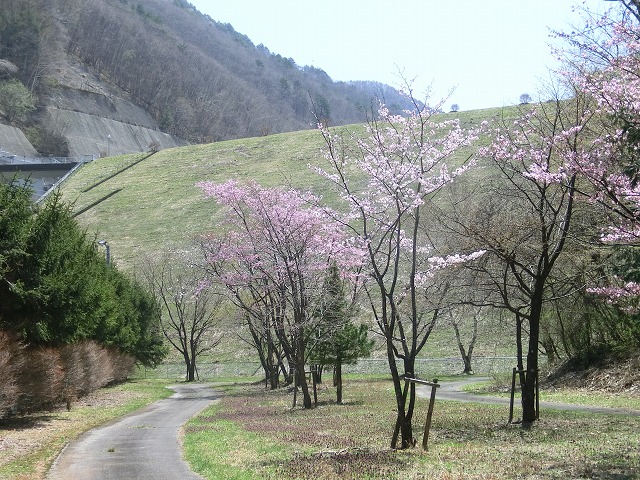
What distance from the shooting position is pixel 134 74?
163375 mm

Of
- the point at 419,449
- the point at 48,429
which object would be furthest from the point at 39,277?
the point at 419,449

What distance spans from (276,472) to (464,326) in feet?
117

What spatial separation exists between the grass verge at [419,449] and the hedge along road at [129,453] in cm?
47

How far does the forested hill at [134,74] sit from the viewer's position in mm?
129500

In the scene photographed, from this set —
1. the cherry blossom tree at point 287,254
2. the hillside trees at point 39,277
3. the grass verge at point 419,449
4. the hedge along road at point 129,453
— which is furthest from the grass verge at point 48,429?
the cherry blossom tree at point 287,254

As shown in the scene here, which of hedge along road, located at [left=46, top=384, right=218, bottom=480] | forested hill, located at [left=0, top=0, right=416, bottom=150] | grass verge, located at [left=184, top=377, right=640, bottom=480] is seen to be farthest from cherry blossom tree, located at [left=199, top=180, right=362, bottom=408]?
forested hill, located at [left=0, top=0, right=416, bottom=150]

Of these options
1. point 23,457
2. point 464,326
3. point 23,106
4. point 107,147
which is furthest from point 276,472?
point 107,147

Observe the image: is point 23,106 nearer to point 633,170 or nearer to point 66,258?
point 66,258

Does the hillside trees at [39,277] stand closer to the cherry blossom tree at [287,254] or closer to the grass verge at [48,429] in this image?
the grass verge at [48,429]

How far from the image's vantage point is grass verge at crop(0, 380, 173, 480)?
11672 millimetres

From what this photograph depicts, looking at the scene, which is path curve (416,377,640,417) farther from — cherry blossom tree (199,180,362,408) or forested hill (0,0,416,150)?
forested hill (0,0,416,150)

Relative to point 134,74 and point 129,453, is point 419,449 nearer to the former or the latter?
point 129,453

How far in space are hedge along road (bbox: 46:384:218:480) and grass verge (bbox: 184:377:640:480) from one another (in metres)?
0.47

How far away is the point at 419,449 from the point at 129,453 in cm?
581
